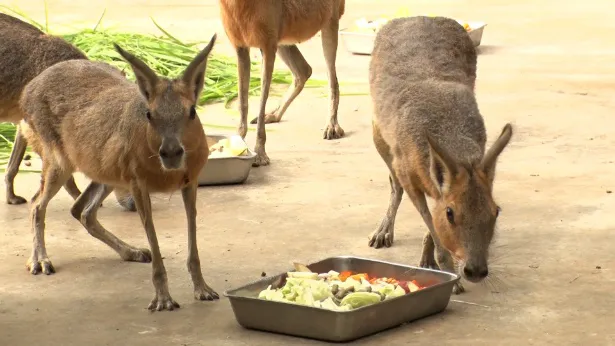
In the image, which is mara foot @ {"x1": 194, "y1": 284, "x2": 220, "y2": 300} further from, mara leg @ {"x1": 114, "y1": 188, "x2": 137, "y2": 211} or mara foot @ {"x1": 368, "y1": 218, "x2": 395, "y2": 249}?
mara leg @ {"x1": 114, "y1": 188, "x2": 137, "y2": 211}

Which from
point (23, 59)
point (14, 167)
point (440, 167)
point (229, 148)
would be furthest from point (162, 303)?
point (229, 148)

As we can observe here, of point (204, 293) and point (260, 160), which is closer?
point (204, 293)

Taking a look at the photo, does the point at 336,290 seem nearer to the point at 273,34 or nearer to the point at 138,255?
the point at 138,255

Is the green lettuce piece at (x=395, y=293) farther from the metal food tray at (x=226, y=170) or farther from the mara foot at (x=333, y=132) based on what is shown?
the mara foot at (x=333, y=132)

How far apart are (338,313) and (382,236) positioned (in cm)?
156

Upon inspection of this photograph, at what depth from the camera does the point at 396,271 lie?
546cm

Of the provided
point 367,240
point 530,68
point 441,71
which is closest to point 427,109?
point 441,71

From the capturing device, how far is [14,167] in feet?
23.6

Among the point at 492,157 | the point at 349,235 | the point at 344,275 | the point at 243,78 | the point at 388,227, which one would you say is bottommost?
the point at 349,235

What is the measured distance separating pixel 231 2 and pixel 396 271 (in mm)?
3337

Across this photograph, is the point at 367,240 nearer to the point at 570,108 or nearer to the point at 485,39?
the point at 570,108

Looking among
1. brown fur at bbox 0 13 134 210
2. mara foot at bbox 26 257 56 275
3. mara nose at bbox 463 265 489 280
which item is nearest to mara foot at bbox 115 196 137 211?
brown fur at bbox 0 13 134 210

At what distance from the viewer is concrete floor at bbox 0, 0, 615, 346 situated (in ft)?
16.7

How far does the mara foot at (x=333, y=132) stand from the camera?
8.86 m
